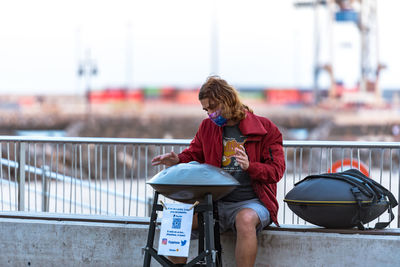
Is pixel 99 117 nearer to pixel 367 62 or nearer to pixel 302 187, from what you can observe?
pixel 367 62

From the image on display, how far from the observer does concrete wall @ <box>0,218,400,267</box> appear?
4.46 metres

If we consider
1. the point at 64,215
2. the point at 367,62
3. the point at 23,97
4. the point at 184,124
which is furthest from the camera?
the point at 23,97

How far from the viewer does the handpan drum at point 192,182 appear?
3.76 m

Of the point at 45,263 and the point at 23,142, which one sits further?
the point at 23,142

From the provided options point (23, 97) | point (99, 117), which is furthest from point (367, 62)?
point (23, 97)

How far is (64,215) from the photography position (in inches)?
205

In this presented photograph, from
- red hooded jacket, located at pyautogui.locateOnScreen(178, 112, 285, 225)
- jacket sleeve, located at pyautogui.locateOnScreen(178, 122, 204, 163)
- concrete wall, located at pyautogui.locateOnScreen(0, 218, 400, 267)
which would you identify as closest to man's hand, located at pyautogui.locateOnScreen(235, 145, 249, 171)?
red hooded jacket, located at pyautogui.locateOnScreen(178, 112, 285, 225)

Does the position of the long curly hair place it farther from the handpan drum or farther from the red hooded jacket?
the handpan drum

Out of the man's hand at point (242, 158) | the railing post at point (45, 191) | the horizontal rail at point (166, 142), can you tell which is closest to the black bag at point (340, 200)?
the man's hand at point (242, 158)

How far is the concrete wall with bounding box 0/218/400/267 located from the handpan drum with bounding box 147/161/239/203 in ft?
2.46

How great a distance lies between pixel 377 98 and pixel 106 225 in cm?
5373

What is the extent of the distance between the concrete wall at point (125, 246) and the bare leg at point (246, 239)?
50 centimetres

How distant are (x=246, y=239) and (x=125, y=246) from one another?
129 cm

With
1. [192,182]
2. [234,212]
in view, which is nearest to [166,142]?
[234,212]
